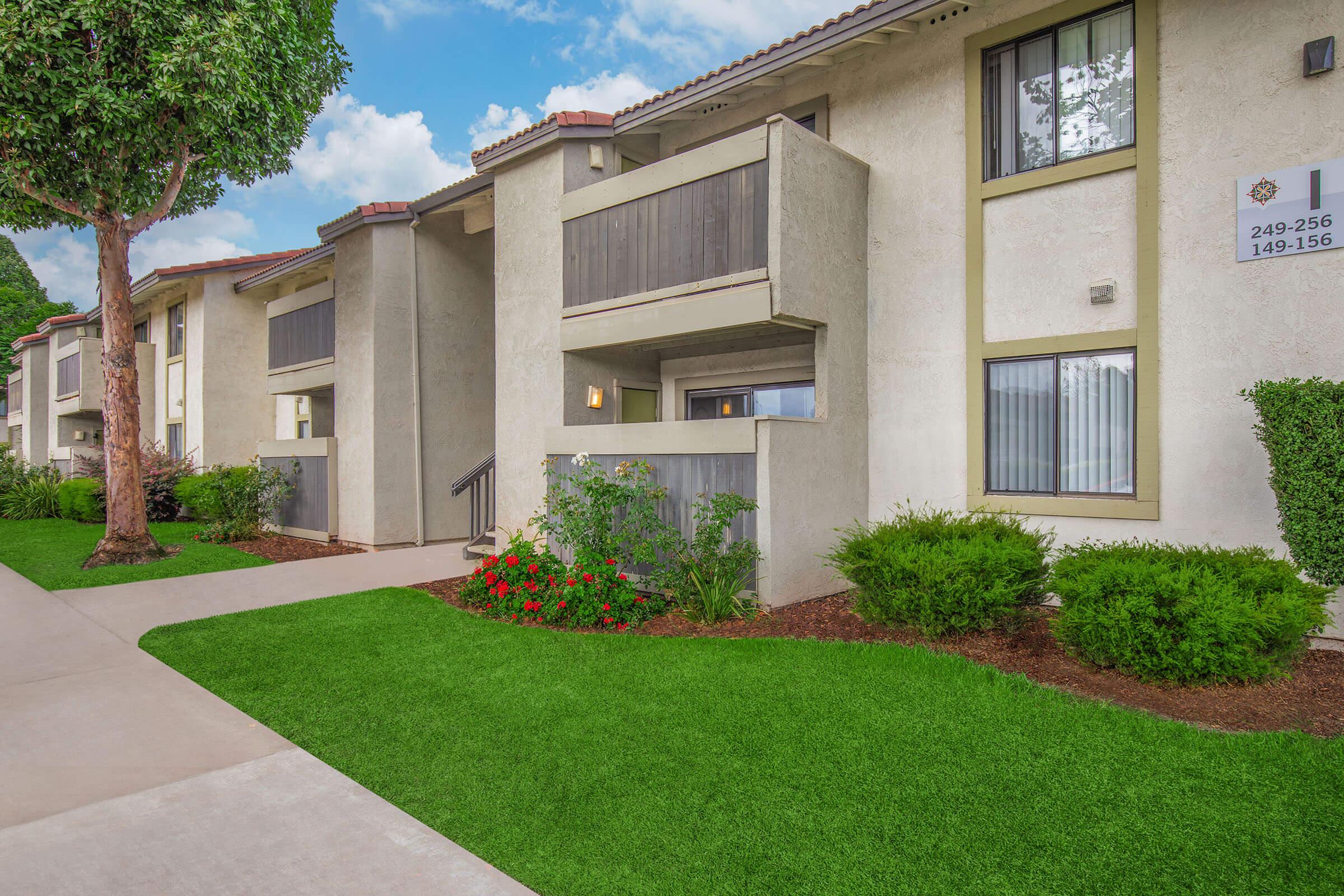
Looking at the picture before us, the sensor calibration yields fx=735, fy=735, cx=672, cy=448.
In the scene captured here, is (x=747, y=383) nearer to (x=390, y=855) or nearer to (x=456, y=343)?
(x=456, y=343)

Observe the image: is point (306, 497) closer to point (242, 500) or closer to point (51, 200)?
point (242, 500)

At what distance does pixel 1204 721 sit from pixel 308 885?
512cm

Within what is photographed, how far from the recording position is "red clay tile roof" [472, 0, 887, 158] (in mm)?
7914

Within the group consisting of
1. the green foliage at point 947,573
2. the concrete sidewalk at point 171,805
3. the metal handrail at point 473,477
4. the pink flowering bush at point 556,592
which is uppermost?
the metal handrail at point 473,477

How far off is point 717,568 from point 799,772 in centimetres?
358

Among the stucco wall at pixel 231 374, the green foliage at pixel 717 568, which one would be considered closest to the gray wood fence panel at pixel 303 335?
the stucco wall at pixel 231 374

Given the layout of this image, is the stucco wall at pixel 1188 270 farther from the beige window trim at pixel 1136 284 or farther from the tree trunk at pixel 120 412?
the tree trunk at pixel 120 412

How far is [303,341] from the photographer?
15109 mm

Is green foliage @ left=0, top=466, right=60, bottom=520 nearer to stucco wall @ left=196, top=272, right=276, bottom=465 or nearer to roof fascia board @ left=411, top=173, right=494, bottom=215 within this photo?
stucco wall @ left=196, top=272, right=276, bottom=465

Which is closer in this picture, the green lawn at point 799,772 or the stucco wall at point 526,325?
the green lawn at point 799,772

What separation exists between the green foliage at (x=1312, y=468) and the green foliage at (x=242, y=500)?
1514 cm

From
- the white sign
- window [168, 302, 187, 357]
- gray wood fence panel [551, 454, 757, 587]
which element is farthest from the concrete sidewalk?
window [168, 302, 187, 357]

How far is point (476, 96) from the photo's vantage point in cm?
7038

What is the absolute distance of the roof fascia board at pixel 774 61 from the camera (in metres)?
7.65
